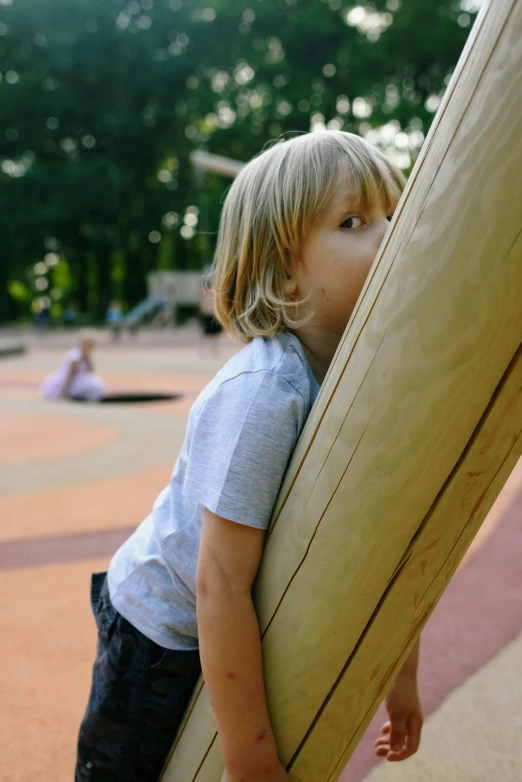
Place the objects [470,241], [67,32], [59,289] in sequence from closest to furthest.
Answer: [470,241] < [67,32] < [59,289]

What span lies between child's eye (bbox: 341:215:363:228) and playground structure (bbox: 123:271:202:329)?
28.3 m

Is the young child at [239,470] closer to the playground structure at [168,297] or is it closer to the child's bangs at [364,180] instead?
the child's bangs at [364,180]

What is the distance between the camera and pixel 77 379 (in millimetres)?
9328

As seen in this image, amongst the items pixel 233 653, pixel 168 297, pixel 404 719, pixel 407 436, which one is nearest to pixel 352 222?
pixel 407 436

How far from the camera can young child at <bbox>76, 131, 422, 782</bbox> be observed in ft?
3.44

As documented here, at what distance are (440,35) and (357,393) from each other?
110 feet

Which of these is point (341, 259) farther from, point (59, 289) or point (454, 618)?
point (59, 289)

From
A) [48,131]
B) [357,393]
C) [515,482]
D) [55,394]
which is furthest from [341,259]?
[48,131]

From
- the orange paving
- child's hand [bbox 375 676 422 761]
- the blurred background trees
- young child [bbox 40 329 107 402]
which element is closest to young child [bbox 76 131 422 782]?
child's hand [bbox 375 676 422 761]

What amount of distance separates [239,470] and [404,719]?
29.4 inches

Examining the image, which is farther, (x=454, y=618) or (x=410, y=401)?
(x=454, y=618)

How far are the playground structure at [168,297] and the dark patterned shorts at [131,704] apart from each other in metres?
28.2

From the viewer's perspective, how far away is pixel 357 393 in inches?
38.1

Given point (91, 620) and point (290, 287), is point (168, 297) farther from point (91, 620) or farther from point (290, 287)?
point (290, 287)
